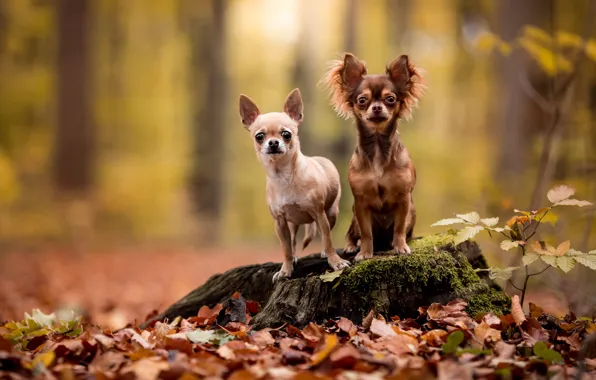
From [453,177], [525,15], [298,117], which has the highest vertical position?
[525,15]

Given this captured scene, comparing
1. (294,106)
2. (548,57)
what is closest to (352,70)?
(294,106)

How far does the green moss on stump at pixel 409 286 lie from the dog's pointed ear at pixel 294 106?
4.06 ft

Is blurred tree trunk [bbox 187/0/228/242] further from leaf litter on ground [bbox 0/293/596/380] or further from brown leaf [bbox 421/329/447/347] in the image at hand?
A: brown leaf [bbox 421/329/447/347]

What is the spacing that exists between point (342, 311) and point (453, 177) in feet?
61.8

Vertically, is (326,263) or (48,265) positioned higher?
(326,263)

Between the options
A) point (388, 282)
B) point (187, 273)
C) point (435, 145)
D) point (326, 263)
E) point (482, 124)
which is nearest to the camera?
point (388, 282)

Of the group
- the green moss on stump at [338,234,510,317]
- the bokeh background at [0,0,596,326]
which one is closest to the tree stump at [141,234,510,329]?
the green moss on stump at [338,234,510,317]

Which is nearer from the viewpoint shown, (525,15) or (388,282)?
(388,282)

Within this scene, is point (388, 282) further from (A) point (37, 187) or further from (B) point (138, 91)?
(B) point (138, 91)

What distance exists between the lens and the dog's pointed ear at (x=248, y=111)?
4.44 meters

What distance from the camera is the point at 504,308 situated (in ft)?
13.9

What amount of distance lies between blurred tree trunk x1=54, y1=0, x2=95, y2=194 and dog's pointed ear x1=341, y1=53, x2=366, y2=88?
14.8 m

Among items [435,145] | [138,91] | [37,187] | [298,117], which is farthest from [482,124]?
[298,117]

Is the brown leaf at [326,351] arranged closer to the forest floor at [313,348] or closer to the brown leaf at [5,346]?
the forest floor at [313,348]
